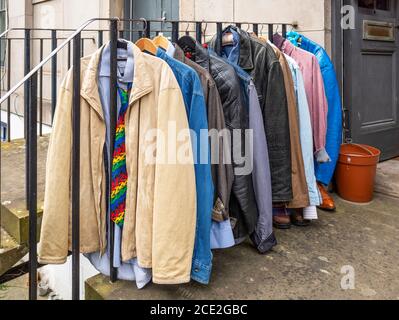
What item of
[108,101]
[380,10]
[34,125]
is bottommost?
[34,125]

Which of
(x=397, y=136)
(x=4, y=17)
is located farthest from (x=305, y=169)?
(x=4, y=17)

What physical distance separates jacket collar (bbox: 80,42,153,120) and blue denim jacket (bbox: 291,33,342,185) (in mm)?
1719

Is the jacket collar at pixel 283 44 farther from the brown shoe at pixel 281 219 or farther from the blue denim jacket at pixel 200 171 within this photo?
the blue denim jacket at pixel 200 171

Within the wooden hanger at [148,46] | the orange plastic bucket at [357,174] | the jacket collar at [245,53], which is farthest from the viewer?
the orange plastic bucket at [357,174]

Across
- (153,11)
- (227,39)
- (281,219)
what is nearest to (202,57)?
(227,39)

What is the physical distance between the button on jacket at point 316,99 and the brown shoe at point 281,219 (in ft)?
1.62

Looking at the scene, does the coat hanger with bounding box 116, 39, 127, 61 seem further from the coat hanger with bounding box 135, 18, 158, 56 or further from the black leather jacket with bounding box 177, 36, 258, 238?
the black leather jacket with bounding box 177, 36, 258, 238

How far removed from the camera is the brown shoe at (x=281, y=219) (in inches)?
94.9

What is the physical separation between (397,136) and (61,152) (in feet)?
11.4

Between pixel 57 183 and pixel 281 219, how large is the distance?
1513 mm

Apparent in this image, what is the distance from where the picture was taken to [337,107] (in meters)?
2.76

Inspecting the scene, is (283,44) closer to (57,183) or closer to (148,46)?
(148,46)

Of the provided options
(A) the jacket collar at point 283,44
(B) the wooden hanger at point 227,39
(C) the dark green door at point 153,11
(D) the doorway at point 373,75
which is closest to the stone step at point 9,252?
(B) the wooden hanger at point 227,39
